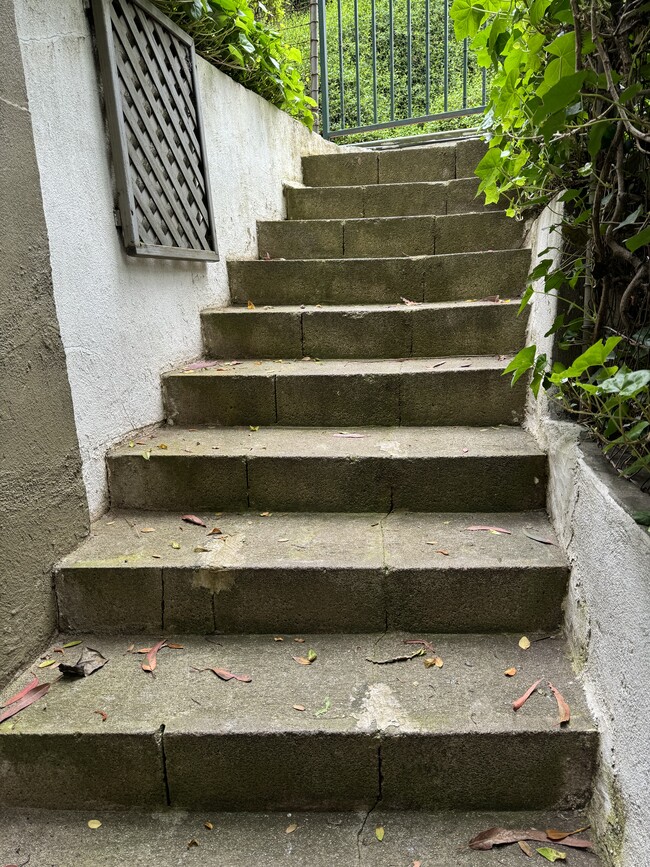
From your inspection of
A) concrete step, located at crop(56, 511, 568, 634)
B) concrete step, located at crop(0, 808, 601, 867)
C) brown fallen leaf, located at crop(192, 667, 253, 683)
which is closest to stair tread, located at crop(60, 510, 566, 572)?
concrete step, located at crop(56, 511, 568, 634)

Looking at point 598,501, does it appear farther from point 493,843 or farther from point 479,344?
point 479,344

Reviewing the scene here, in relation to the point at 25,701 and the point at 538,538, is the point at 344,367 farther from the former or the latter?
the point at 25,701

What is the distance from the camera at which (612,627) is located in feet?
4.31

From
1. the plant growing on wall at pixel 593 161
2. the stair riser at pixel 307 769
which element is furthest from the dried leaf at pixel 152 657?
the plant growing on wall at pixel 593 161

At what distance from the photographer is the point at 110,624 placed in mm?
1813

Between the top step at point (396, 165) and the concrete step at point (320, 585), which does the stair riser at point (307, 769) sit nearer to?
the concrete step at point (320, 585)

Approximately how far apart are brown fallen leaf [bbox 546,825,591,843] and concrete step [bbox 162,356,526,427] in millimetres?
1456

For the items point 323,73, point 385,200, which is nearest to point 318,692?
point 385,200

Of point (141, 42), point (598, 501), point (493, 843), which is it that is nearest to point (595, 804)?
point (493, 843)

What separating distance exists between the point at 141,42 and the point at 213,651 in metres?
2.39

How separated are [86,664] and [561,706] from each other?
1344 millimetres

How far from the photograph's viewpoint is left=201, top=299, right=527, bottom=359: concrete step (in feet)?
8.71

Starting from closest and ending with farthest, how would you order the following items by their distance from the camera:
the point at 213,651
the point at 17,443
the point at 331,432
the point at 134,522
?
the point at 17,443, the point at 213,651, the point at 134,522, the point at 331,432

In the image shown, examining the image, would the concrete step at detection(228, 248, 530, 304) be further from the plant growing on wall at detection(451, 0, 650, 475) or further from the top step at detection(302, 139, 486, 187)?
the top step at detection(302, 139, 486, 187)
